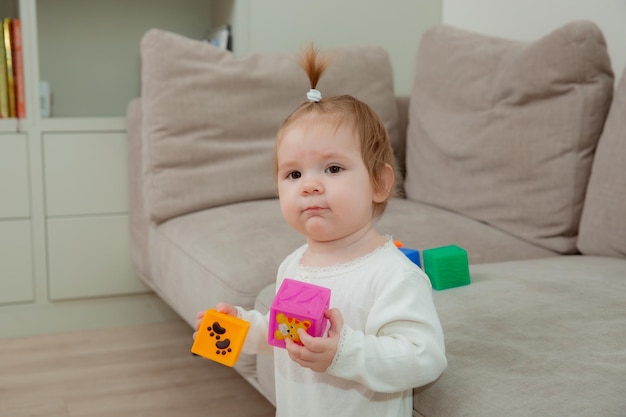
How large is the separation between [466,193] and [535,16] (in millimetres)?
623

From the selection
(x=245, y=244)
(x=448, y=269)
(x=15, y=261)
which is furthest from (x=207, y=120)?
(x=448, y=269)

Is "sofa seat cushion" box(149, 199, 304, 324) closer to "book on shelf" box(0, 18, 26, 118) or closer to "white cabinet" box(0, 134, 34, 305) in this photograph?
"white cabinet" box(0, 134, 34, 305)

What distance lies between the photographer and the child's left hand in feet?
2.99

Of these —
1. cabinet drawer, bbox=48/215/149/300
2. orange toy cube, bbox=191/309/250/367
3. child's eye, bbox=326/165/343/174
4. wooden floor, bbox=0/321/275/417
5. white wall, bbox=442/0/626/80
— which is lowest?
wooden floor, bbox=0/321/275/417

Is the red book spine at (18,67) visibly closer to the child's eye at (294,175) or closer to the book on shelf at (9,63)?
the book on shelf at (9,63)

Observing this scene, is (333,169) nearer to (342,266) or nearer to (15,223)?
(342,266)

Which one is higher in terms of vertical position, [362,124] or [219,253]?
[362,124]

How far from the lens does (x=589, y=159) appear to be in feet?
5.89

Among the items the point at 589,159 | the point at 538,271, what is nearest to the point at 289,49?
the point at 589,159

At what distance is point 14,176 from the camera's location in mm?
2357

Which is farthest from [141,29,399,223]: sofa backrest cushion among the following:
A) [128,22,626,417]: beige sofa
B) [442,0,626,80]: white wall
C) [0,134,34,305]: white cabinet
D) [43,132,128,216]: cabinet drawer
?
[442,0,626,80]: white wall

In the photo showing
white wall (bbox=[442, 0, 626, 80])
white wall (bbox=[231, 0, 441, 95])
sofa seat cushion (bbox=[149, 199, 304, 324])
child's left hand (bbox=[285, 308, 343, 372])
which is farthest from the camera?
white wall (bbox=[231, 0, 441, 95])

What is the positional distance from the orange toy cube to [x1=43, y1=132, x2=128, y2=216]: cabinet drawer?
4.96 feet

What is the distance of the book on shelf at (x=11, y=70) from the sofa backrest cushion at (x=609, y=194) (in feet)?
5.22
